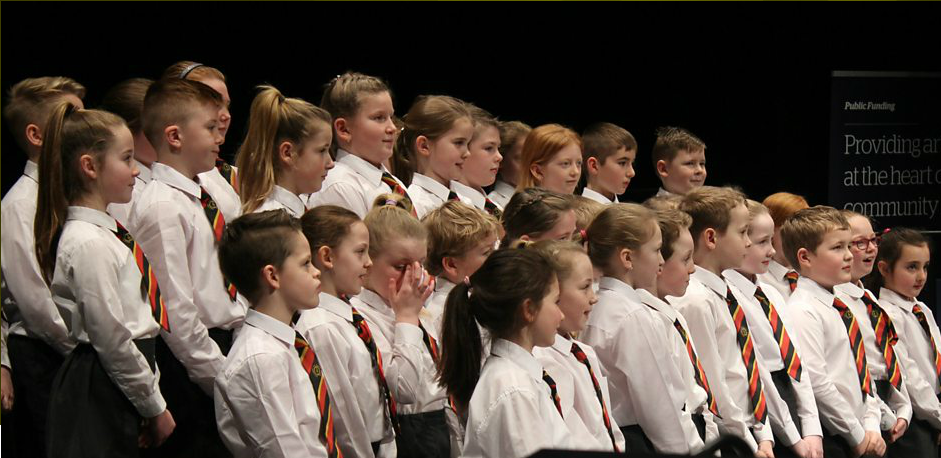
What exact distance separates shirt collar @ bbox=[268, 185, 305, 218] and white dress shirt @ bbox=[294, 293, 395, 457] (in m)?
0.55

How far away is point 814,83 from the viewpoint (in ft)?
22.2

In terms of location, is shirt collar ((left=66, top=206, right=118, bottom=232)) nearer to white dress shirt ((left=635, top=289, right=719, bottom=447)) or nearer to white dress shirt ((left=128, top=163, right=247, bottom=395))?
white dress shirt ((left=128, top=163, right=247, bottom=395))

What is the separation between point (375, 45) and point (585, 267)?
2.56 m

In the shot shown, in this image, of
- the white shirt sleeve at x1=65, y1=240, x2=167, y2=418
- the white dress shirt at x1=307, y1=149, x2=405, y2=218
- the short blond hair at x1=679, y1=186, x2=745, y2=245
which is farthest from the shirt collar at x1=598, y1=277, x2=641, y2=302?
the white shirt sleeve at x1=65, y1=240, x2=167, y2=418

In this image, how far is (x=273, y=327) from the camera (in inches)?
112

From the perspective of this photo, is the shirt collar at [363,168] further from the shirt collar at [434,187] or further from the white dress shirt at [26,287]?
the white dress shirt at [26,287]

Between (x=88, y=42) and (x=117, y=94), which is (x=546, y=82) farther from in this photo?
(x=117, y=94)

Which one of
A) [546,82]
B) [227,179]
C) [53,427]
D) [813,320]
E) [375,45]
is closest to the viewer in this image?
[53,427]

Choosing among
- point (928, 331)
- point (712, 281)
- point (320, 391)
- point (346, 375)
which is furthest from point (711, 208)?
point (320, 391)

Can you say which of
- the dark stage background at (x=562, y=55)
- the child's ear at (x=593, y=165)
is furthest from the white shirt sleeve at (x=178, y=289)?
the child's ear at (x=593, y=165)

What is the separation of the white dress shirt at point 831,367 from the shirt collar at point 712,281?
0.47m

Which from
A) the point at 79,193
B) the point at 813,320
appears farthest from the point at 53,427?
the point at 813,320

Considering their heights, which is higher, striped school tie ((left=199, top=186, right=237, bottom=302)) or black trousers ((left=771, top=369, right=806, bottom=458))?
striped school tie ((left=199, top=186, right=237, bottom=302))

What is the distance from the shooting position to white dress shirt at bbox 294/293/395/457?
9.98 feet
